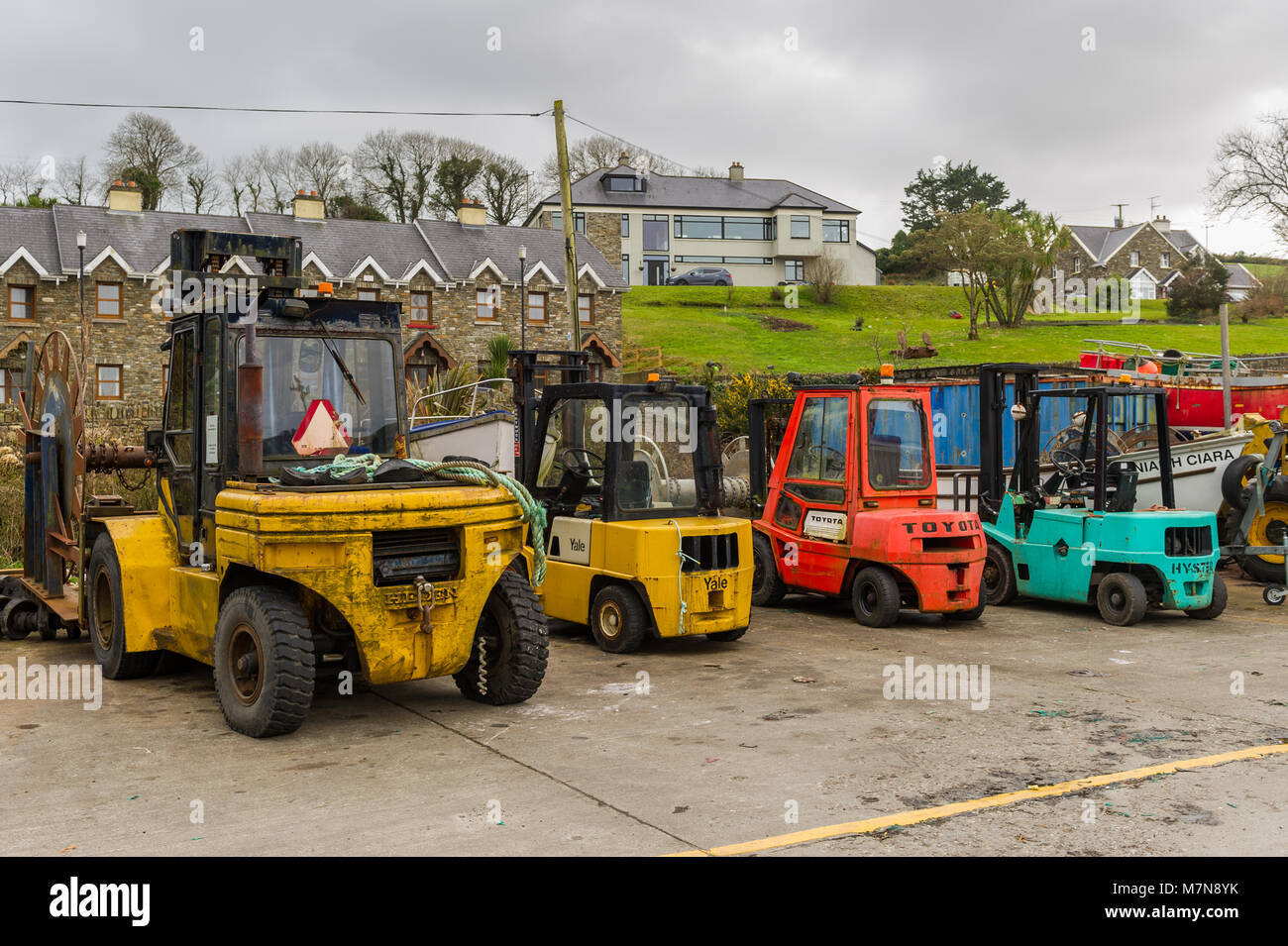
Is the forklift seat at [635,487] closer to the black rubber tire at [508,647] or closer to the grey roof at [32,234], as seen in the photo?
the black rubber tire at [508,647]

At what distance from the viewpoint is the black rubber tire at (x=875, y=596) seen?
11680 mm

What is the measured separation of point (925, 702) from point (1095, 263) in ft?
271

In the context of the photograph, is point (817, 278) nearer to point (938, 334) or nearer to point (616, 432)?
point (938, 334)

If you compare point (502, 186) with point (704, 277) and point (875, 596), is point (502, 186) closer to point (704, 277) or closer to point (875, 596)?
point (704, 277)

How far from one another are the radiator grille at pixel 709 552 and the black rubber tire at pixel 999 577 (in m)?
4.27

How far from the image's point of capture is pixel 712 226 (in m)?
70.1

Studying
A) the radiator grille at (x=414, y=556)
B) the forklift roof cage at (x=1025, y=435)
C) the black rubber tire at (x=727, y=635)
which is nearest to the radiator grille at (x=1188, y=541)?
the forklift roof cage at (x=1025, y=435)

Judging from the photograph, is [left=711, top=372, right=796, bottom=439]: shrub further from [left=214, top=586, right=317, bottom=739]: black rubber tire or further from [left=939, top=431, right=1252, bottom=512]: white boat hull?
[left=214, top=586, right=317, bottom=739]: black rubber tire

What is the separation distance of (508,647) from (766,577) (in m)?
5.72

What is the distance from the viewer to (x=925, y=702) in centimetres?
831

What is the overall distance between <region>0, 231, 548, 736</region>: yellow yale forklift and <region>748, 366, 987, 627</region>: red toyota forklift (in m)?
4.91

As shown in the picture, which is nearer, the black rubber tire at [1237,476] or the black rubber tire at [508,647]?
the black rubber tire at [508,647]

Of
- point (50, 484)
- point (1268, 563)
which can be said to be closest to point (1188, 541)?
point (1268, 563)

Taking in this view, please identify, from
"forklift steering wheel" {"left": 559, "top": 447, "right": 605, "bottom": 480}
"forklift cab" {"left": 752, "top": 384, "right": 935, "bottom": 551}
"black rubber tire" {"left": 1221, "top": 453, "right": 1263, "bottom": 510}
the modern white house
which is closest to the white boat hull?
"black rubber tire" {"left": 1221, "top": 453, "right": 1263, "bottom": 510}
